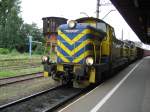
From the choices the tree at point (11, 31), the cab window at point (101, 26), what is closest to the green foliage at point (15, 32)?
the tree at point (11, 31)

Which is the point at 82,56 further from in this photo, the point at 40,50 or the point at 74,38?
the point at 40,50

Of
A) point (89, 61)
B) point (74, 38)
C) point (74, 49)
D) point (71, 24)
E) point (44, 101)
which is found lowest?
point (44, 101)

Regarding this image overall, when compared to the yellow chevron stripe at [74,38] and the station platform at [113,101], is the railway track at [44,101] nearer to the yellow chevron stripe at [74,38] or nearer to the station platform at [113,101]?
the station platform at [113,101]

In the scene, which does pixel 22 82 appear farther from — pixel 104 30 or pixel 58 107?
pixel 58 107

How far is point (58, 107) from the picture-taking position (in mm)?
9305

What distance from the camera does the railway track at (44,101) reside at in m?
8.84

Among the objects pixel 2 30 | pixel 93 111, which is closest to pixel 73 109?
pixel 93 111

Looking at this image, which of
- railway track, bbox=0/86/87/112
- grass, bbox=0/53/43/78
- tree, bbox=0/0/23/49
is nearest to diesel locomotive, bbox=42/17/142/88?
railway track, bbox=0/86/87/112

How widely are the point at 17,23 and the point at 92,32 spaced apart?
176ft

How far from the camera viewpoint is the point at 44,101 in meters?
10.2

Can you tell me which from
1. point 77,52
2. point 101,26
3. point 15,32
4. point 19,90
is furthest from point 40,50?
point 19,90

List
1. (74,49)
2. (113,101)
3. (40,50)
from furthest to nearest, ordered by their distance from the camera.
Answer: (40,50)
(74,49)
(113,101)

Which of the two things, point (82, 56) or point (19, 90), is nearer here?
point (19, 90)

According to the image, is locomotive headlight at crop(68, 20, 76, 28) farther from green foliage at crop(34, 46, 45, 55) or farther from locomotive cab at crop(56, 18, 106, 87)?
green foliage at crop(34, 46, 45, 55)
